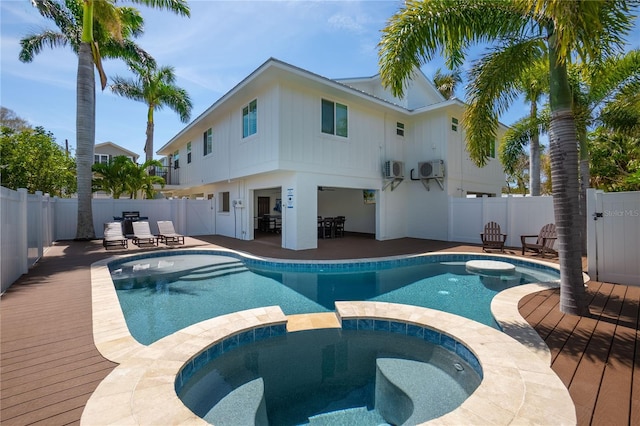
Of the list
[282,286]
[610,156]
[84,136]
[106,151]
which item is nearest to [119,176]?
[84,136]

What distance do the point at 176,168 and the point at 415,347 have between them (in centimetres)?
2301

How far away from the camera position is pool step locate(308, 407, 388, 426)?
116 inches

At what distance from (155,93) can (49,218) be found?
1347cm

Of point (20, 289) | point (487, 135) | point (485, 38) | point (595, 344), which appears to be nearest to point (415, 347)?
point (595, 344)

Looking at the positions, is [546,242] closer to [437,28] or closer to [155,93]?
[437,28]

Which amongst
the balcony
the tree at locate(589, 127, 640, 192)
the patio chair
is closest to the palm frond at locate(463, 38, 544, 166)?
the patio chair

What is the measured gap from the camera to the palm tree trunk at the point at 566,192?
4.45 metres

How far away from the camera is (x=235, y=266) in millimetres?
9422

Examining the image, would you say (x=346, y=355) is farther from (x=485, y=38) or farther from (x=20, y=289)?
(x=20, y=289)

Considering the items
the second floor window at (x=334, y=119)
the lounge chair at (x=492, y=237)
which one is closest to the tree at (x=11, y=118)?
the second floor window at (x=334, y=119)

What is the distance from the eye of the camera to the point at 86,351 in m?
3.49

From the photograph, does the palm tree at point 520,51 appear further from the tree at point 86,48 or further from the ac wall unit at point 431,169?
the tree at point 86,48

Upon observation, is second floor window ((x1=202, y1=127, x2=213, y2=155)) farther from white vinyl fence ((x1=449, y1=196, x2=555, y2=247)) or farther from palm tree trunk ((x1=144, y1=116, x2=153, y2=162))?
white vinyl fence ((x1=449, y1=196, x2=555, y2=247))

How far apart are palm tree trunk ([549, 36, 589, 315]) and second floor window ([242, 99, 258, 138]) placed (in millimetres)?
9644
